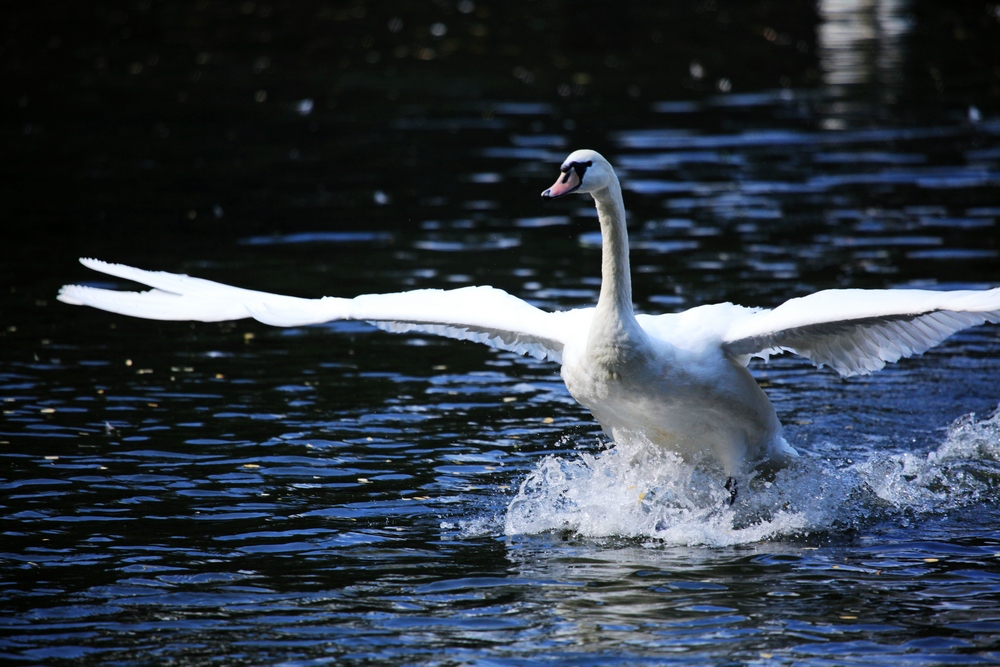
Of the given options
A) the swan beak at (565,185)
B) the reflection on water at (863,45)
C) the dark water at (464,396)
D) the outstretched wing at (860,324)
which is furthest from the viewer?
the reflection on water at (863,45)

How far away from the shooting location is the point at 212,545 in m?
8.17

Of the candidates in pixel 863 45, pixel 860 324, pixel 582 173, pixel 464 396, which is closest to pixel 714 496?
pixel 860 324

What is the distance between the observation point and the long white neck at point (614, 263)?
793 cm

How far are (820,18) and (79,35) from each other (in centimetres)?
1893

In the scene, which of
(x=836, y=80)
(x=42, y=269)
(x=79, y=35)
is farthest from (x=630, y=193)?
(x=79, y=35)

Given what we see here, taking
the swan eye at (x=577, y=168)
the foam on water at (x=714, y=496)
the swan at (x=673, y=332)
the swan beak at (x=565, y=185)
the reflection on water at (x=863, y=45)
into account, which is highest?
the reflection on water at (x=863, y=45)

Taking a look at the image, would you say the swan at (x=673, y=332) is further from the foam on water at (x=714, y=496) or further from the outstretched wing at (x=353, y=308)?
the foam on water at (x=714, y=496)

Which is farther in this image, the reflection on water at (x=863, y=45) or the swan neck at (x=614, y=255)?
the reflection on water at (x=863, y=45)

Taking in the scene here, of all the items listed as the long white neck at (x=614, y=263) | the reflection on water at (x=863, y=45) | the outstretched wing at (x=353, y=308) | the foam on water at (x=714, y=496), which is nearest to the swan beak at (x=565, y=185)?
the long white neck at (x=614, y=263)

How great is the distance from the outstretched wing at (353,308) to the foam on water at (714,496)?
36.7 inches

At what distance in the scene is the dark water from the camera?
715 cm

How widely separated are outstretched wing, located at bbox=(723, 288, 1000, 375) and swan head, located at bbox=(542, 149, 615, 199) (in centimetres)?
124

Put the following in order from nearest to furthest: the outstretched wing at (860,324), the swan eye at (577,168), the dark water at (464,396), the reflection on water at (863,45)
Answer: the dark water at (464,396) → the outstretched wing at (860,324) → the swan eye at (577,168) → the reflection on water at (863,45)

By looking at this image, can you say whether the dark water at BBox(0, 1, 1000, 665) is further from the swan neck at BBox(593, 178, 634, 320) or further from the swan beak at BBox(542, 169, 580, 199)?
the swan beak at BBox(542, 169, 580, 199)
